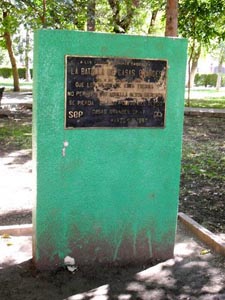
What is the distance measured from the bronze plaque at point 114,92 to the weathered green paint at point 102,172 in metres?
0.06

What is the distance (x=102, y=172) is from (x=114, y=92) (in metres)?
0.72

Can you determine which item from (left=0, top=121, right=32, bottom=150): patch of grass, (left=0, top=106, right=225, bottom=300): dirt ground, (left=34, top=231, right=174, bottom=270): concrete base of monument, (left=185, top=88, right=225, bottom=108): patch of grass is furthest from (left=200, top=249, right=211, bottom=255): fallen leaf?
(left=185, top=88, right=225, bottom=108): patch of grass

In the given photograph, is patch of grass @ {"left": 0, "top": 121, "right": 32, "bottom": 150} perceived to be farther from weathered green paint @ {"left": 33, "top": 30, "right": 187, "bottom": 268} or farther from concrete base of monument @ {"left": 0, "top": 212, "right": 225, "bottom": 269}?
weathered green paint @ {"left": 33, "top": 30, "right": 187, "bottom": 268}

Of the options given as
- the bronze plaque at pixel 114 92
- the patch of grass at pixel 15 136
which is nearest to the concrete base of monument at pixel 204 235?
the bronze plaque at pixel 114 92

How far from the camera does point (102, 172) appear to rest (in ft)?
12.7

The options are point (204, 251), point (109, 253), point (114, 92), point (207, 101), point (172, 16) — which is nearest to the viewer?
point (114, 92)

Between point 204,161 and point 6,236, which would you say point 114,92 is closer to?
point 6,236

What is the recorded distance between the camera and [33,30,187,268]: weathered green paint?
3.55 meters

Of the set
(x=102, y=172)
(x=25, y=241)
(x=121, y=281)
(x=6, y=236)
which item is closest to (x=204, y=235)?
(x=121, y=281)

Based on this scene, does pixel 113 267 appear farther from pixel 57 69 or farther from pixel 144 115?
pixel 57 69

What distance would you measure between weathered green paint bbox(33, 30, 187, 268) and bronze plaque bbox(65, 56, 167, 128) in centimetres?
6

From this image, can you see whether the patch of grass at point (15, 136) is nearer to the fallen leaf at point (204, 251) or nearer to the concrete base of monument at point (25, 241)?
the concrete base of monument at point (25, 241)

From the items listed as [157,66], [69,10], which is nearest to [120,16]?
[69,10]

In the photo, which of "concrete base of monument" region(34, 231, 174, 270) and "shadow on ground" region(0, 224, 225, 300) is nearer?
"shadow on ground" region(0, 224, 225, 300)
